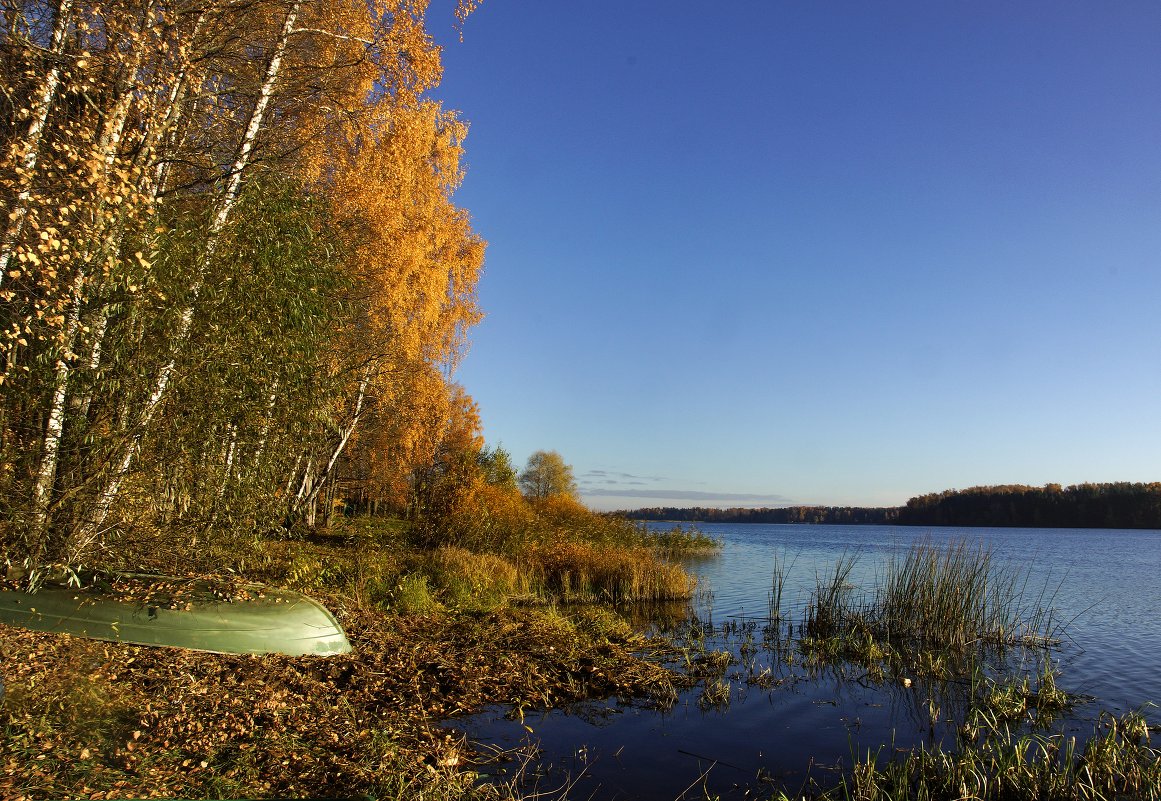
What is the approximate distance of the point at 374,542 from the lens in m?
17.0

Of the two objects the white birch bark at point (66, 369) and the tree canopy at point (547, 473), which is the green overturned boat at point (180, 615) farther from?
the tree canopy at point (547, 473)

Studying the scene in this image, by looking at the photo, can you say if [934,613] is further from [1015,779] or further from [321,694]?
[321,694]

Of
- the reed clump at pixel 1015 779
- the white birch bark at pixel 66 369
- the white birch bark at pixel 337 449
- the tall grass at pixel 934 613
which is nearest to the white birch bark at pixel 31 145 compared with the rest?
the white birch bark at pixel 66 369

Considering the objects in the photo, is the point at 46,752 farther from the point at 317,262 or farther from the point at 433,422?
the point at 433,422

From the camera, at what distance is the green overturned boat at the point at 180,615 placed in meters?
6.68

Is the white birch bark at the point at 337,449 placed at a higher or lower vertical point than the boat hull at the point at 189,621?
higher

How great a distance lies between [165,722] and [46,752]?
88 cm

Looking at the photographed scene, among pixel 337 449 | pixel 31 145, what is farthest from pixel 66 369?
pixel 337 449

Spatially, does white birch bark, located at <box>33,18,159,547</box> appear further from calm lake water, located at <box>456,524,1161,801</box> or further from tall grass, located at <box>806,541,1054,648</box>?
tall grass, located at <box>806,541,1054,648</box>

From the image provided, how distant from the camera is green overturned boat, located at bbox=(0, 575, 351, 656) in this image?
21.9 feet

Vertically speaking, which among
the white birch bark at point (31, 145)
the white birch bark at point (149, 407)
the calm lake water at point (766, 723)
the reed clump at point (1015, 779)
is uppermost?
the white birch bark at point (31, 145)

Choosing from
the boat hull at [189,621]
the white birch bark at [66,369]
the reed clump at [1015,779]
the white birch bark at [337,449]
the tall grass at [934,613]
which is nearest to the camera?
the reed clump at [1015,779]

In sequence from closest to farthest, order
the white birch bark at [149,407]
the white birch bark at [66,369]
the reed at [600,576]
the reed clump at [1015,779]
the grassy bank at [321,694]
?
1. the grassy bank at [321,694]
2. the reed clump at [1015,779]
3. the white birch bark at [66,369]
4. the white birch bark at [149,407]
5. the reed at [600,576]

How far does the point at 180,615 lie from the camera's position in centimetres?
710
